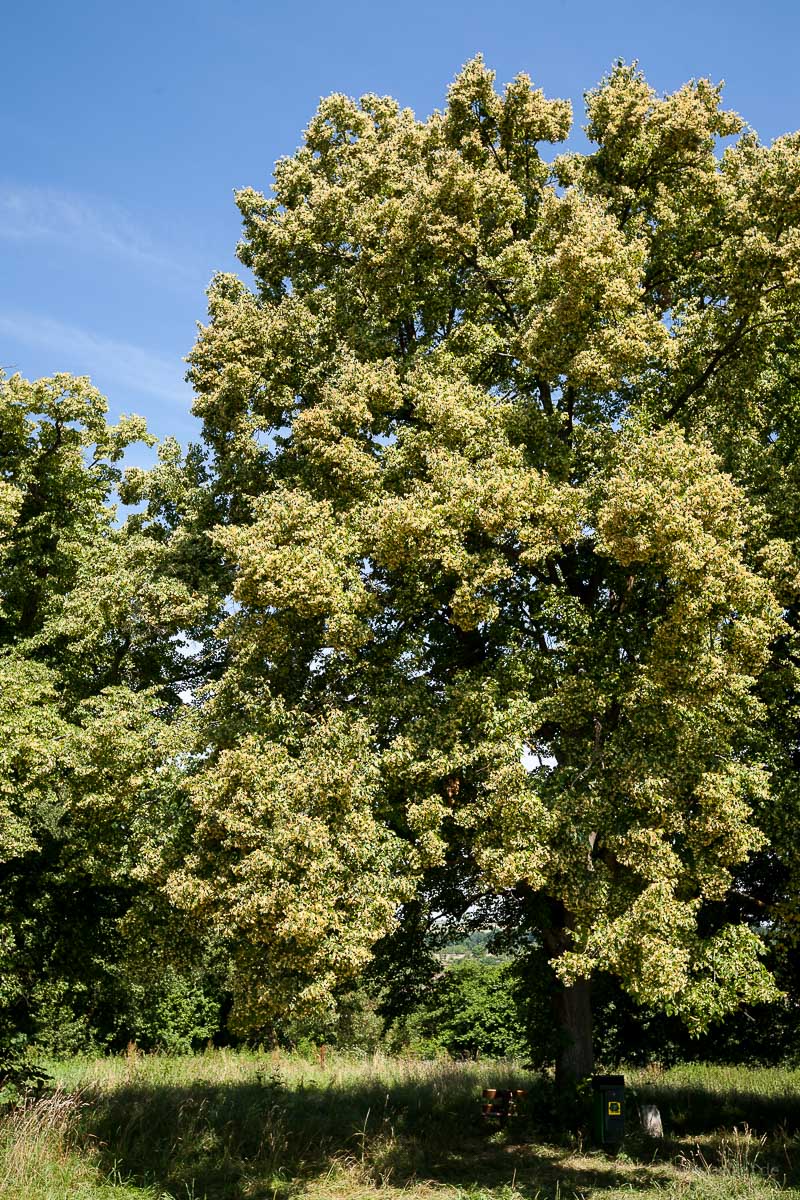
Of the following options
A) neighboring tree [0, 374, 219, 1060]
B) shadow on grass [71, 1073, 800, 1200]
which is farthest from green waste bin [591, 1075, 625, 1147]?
neighboring tree [0, 374, 219, 1060]

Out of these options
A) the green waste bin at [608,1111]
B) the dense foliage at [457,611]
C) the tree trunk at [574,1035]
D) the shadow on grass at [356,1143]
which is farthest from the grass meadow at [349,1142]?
the dense foliage at [457,611]

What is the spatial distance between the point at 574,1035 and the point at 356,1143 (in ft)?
13.4

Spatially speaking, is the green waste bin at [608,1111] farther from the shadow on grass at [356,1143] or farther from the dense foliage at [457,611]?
the dense foliage at [457,611]

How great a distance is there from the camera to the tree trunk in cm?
1457

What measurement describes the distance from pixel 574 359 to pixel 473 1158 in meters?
11.9

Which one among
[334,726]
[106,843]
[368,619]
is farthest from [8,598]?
[334,726]

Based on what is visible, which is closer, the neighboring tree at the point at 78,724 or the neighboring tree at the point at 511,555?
the neighboring tree at the point at 511,555

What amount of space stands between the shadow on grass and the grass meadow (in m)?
0.03

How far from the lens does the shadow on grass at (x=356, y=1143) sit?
10.8 meters

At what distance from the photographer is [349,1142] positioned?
41.8 ft

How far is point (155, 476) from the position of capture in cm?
1878

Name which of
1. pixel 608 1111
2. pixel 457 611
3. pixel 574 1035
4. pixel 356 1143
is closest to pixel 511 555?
pixel 457 611

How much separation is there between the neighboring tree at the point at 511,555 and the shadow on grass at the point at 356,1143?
6.25 feet

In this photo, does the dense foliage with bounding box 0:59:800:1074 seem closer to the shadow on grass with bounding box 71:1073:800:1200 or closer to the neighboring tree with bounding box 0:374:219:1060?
the neighboring tree with bounding box 0:374:219:1060
